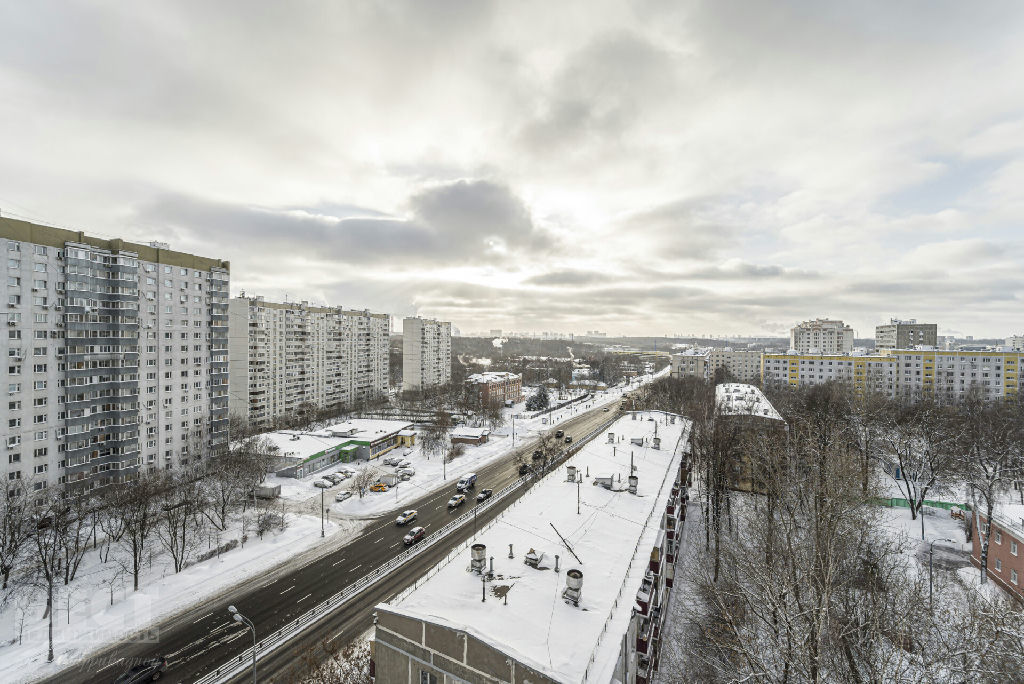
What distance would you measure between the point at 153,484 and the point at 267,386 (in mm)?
31368

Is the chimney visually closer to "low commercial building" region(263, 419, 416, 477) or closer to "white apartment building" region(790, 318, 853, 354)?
"low commercial building" region(263, 419, 416, 477)

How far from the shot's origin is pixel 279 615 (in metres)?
20.0

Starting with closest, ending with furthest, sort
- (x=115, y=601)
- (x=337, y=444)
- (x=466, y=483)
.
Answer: (x=115, y=601) < (x=466, y=483) < (x=337, y=444)

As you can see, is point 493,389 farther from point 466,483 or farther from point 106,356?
point 106,356

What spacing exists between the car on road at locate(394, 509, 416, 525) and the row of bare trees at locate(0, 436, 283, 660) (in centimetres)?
825

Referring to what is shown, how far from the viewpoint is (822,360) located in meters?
85.2

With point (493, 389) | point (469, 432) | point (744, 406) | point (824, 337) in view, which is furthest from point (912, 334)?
point (469, 432)

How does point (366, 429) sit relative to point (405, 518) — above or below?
above

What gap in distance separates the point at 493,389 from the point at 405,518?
1976 inches

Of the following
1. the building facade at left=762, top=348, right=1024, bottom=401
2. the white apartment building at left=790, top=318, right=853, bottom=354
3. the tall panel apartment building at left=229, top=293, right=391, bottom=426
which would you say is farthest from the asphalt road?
the white apartment building at left=790, top=318, right=853, bottom=354

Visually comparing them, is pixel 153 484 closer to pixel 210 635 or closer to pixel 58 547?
pixel 58 547

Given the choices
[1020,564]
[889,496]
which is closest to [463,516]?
[1020,564]

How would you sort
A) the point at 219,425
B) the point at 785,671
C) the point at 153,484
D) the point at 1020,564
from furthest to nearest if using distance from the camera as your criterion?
the point at 219,425
the point at 153,484
the point at 1020,564
the point at 785,671

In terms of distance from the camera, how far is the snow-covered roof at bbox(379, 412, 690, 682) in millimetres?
11273
